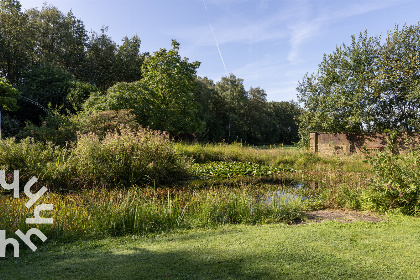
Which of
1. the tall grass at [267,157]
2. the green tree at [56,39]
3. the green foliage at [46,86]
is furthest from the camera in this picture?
the green tree at [56,39]

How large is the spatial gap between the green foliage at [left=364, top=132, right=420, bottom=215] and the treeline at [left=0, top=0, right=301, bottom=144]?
10213 millimetres

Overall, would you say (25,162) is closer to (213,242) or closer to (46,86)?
(213,242)

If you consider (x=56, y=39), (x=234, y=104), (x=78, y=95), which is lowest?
(x=78, y=95)

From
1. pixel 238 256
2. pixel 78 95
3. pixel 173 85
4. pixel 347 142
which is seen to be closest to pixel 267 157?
pixel 347 142

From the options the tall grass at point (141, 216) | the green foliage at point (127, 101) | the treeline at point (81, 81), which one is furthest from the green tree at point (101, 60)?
the tall grass at point (141, 216)

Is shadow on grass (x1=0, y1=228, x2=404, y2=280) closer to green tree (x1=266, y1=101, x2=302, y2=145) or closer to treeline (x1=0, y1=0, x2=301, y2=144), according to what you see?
treeline (x1=0, y1=0, x2=301, y2=144)

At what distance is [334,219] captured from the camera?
5152 millimetres

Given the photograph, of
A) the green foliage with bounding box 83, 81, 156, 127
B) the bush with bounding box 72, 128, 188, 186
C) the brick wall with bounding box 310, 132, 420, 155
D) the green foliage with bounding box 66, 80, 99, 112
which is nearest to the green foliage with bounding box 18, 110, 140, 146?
the green foliage with bounding box 83, 81, 156, 127

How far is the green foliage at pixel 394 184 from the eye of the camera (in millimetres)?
5375

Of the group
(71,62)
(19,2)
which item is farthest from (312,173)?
(19,2)

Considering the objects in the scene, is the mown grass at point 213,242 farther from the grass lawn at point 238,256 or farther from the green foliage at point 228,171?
the green foliage at point 228,171

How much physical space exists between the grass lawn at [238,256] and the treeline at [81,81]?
969cm

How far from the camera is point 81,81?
24859 mm

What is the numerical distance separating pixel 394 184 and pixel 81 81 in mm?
24908
